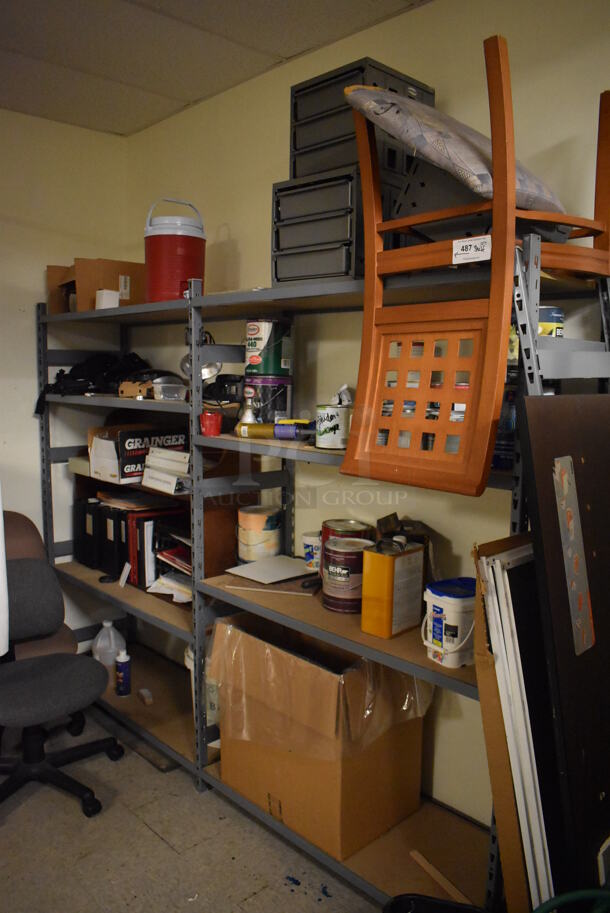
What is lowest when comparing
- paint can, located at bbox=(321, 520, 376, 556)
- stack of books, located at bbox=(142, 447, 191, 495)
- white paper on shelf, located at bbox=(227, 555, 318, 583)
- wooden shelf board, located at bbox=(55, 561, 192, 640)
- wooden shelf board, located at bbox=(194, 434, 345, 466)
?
wooden shelf board, located at bbox=(55, 561, 192, 640)

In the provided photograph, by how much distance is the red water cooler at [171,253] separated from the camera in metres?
2.50

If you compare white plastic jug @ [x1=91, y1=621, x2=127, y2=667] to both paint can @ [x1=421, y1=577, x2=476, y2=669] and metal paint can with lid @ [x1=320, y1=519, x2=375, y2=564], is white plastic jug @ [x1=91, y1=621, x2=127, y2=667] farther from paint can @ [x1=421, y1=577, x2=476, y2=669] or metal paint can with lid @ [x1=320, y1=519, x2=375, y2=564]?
paint can @ [x1=421, y1=577, x2=476, y2=669]

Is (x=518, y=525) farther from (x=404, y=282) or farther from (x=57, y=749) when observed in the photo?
(x=57, y=749)

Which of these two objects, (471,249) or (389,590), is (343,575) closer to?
(389,590)

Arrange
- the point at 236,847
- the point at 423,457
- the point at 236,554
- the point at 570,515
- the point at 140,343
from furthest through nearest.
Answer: the point at 140,343 → the point at 236,554 → the point at 236,847 → the point at 423,457 → the point at 570,515

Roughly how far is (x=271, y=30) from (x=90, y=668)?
2243mm

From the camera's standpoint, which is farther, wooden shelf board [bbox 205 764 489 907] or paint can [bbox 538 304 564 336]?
wooden shelf board [bbox 205 764 489 907]

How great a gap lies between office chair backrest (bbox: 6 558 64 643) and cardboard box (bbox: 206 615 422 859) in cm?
72

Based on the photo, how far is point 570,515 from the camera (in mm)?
1377

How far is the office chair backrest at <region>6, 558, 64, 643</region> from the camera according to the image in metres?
2.56

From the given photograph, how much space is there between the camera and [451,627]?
5.47ft

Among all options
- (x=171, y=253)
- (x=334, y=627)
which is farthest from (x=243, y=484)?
(x=171, y=253)

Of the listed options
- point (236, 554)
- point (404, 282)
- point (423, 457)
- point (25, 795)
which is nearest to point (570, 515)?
point (423, 457)

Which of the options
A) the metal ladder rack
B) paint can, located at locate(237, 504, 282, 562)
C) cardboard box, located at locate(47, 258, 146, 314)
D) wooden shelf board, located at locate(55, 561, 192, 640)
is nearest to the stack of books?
paint can, located at locate(237, 504, 282, 562)
